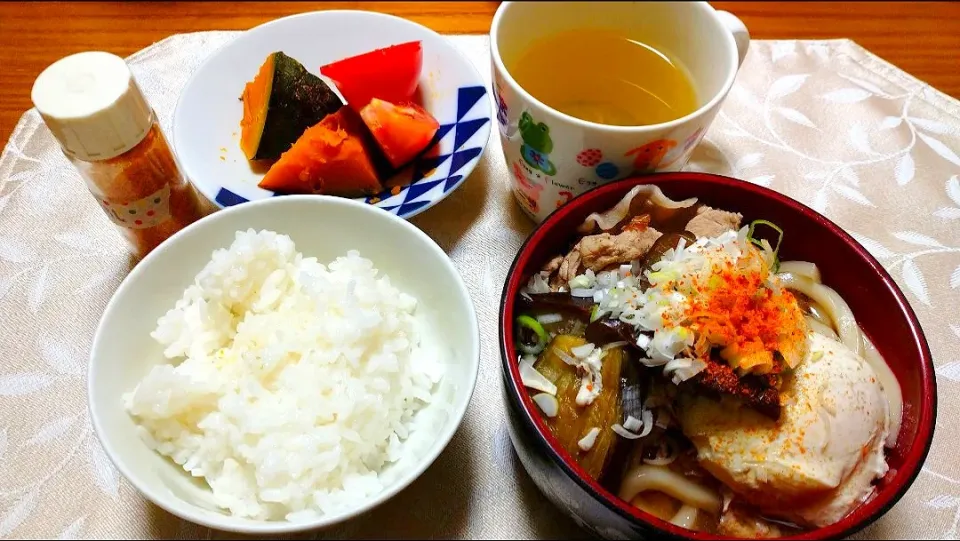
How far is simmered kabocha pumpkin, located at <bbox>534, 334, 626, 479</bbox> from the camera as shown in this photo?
3.01 feet

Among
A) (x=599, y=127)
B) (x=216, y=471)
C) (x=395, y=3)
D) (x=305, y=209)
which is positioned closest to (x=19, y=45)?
(x=395, y=3)

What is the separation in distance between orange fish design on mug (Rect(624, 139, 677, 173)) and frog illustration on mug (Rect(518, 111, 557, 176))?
138 mm

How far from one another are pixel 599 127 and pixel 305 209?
1.77 feet

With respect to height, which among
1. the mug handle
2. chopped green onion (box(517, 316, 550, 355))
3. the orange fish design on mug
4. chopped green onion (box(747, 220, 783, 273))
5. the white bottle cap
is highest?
the white bottle cap

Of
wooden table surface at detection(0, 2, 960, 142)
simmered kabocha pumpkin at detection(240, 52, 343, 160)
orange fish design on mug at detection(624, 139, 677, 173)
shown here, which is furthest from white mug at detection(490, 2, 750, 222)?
wooden table surface at detection(0, 2, 960, 142)

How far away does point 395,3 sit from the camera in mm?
1880

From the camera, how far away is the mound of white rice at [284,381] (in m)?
0.93

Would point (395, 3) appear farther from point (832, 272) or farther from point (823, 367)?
point (823, 367)

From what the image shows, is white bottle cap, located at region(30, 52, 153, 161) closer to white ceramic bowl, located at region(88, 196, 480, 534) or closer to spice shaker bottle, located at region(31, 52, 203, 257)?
spice shaker bottle, located at region(31, 52, 203, 257)

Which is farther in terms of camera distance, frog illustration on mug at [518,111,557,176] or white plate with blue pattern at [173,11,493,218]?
white plate with blue pattern at [173,11,493,218]

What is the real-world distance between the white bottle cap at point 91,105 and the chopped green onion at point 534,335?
730 millimetres

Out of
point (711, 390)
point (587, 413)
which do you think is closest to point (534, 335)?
point (587, 413)

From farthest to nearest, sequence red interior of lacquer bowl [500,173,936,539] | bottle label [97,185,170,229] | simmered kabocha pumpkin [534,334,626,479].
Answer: bottle label [97,185,170,229], simmered kabocha pumpkin [534,334,626,479], red interior of lacquer bowl [500,173,936,539]

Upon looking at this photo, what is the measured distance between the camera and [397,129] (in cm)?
135
